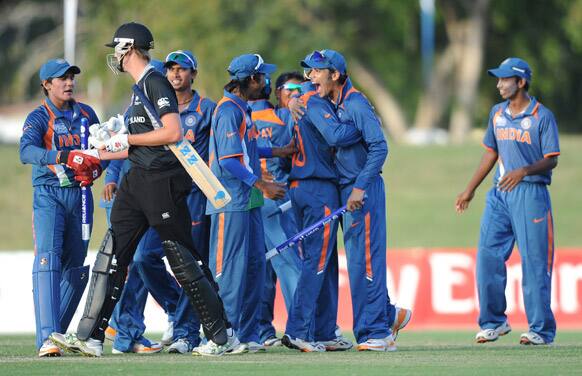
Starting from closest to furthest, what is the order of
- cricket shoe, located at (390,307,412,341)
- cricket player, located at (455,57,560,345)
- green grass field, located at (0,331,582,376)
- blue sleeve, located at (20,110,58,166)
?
green grass field, located at (0,331,582,376) < blue sleeve, located at (20,110,58,166) < cricket shoe, located at (390,307,412,341) < cricket player, located at (455,57,560,345)

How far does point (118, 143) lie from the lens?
29.6ft

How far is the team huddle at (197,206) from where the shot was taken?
909 centimetres

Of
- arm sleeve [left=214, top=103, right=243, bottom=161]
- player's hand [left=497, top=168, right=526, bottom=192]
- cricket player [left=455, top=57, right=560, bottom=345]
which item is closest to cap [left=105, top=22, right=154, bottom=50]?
arm sleeve [left=214, top=103, right=243, bottom=161]

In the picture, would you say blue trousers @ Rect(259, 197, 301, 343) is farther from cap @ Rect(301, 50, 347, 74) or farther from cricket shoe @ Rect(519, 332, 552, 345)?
cricket shoe @ Rect(519, 332, 552, 345)

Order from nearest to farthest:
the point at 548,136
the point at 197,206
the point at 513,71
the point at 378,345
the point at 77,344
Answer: the point at 77,344
the point at 378,345
the point at 197,206
the point at 548,136
the point at 513,71

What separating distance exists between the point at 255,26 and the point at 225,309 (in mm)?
27527

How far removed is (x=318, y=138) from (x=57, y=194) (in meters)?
2.21

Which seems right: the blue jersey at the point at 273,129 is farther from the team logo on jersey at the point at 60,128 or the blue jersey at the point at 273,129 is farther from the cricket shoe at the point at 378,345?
the team logo on jersey at the point at 60,128

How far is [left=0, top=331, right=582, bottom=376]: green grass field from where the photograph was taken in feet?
26.8

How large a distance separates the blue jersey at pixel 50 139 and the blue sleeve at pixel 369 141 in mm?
2249

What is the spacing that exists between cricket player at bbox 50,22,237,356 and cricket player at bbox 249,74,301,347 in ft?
7.94

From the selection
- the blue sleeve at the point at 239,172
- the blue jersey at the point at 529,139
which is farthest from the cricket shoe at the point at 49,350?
the blue jersey at the point at 529,139

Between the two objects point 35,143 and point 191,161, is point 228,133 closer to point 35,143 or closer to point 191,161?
point 191,161

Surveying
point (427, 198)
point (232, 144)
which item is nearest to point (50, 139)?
point (232, 144)
